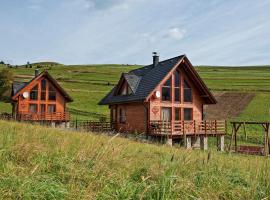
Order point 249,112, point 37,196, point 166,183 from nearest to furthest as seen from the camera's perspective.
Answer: point 37,196 < point 166,183 < point 249,112

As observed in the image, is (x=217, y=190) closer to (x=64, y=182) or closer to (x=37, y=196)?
(x=64, y=182)

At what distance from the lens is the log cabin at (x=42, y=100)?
42250 millimetres

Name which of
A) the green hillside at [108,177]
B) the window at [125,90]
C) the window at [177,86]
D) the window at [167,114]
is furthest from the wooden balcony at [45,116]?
the green hillside at [108,177]

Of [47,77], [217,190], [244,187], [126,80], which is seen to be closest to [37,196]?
[217,190]

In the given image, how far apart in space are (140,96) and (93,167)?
21884mm

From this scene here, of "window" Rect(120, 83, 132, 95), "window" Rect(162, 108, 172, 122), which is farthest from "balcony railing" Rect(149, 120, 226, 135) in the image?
"window" Rect(120, 83, 132, 95)

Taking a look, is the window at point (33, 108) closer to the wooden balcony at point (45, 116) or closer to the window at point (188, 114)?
the wooden balcony at point (45, 116)

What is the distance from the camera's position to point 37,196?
14.3 ft

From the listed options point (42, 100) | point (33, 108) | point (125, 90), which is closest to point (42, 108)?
point (42, 100)

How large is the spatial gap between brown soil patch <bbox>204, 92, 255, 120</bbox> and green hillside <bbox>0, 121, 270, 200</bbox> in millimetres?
42326

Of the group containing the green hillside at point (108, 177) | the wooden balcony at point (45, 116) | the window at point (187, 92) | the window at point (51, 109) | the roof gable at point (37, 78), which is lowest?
the green hillside at point (108, 177)

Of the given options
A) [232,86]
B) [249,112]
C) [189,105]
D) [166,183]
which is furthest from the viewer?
[232,86]

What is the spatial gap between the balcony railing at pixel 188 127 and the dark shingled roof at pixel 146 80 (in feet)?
8.25

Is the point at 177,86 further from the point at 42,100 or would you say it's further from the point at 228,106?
the point at 228,106
